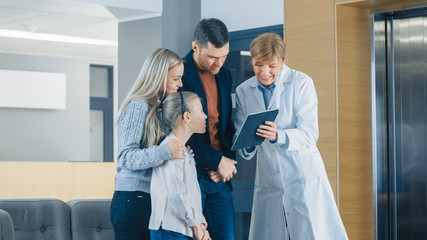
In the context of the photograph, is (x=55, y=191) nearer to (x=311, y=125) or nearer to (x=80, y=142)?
(x=80, y=142)

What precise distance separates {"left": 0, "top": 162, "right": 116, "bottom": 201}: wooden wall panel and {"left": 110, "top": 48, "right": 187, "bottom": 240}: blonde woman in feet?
18.1

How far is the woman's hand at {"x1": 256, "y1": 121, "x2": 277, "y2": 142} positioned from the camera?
8.29ft

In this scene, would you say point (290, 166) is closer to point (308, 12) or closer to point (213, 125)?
point (213, 125)

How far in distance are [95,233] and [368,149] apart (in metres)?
1.96

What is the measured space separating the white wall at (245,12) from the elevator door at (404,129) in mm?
800

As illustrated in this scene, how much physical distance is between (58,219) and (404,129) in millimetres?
2380

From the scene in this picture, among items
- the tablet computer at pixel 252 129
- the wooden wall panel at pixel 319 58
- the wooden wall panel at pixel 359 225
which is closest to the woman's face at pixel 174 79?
the tablet computer at pixel 252 129

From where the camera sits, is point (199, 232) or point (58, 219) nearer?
point (199, 232)

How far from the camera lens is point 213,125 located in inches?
105

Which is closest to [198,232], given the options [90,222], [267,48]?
[267,48]

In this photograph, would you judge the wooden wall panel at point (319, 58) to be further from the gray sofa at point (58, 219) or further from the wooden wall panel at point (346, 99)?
the gray sofa at point (58, 219)

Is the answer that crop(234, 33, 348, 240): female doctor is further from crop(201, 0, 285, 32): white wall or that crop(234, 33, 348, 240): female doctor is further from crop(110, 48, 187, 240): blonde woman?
crop(201, 0, 285, 32): white wall

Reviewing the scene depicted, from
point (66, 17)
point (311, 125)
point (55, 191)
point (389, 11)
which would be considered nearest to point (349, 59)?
point (389, 11)

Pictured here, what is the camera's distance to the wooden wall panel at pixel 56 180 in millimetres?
7543
